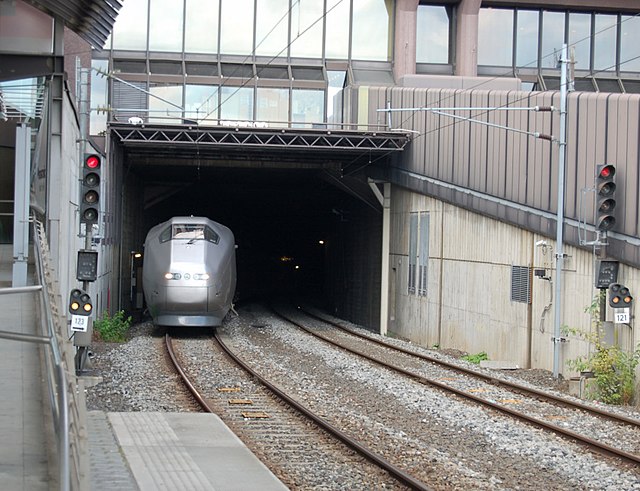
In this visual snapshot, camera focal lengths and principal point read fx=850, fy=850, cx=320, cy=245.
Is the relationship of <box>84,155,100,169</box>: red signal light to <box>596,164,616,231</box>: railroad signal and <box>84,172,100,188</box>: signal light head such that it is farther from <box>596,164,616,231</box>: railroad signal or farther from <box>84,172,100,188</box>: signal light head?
<box>596,164,616,231</box>: railroad signal

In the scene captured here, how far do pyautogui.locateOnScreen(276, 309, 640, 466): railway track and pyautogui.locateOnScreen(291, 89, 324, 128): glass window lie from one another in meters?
15.0

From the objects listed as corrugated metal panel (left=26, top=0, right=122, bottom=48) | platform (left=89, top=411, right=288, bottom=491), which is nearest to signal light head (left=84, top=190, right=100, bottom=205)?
corrugated metal panel (left=26, top=0, right=122, bottom=48)

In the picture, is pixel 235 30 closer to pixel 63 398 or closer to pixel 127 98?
pixel 127 98

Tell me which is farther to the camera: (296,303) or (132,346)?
(296,303)

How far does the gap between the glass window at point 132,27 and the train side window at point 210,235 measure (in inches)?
594

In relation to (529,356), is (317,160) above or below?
above

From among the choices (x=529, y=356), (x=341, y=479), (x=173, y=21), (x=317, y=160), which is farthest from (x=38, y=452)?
(x=173, y=21)

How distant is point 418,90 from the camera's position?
2616 cm

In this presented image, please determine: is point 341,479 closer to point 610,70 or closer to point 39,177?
point 39,177

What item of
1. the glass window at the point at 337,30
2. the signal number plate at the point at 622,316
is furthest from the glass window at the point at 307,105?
the signal number plate at the point at 622,316

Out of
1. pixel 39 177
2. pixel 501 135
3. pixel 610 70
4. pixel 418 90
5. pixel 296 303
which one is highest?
pixel 610 70

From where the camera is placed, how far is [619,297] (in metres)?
15.1

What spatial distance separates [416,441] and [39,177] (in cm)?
896

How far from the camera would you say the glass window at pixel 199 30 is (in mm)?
37062
